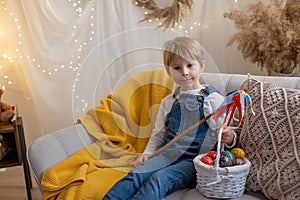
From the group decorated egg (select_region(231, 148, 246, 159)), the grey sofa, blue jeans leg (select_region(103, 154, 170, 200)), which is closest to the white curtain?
the grey sofa

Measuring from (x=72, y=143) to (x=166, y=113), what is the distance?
0.43 m

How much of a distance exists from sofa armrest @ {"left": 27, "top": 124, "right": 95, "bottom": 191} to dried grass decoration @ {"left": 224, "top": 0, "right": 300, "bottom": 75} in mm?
961

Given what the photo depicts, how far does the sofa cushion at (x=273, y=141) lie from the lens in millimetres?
1392

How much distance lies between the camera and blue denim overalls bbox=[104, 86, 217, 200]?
1.47 m

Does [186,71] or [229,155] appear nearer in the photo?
[229,155]

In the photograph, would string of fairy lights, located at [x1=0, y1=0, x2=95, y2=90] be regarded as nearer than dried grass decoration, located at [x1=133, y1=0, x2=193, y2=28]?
No

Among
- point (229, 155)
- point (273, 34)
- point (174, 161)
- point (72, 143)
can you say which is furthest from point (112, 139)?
point (273, 34)

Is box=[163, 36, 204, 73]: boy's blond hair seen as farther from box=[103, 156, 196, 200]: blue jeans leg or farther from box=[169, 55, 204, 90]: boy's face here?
box=[103, 156, 196, 200]: blue jeans leg

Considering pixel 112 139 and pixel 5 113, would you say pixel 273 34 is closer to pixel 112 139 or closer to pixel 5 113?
pixel 112 139

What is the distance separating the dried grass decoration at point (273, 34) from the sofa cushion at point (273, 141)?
514mm

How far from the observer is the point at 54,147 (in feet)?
5.57

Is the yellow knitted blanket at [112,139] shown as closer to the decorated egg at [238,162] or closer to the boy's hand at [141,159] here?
the boy's hand at [141,159]

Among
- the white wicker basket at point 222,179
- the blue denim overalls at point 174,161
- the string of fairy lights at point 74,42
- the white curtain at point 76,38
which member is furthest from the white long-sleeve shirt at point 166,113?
the string of fairy lights at point 74,42

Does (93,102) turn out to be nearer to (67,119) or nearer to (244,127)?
(244,127)
